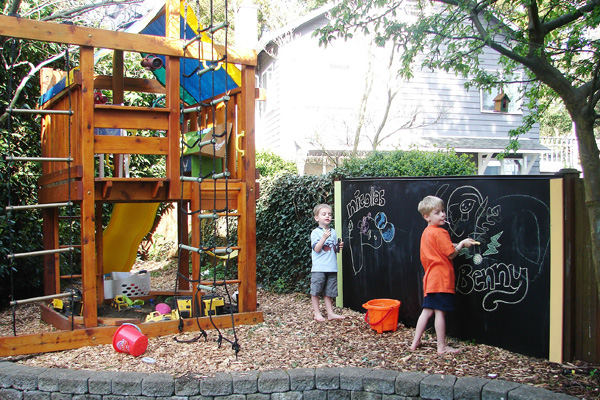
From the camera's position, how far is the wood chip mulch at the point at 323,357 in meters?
3.96

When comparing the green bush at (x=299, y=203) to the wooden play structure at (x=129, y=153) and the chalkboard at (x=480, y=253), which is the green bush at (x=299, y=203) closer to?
the chalkboard at (x=480, y=253)

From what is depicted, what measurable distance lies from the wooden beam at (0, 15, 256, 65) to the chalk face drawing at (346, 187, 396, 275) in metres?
2.06

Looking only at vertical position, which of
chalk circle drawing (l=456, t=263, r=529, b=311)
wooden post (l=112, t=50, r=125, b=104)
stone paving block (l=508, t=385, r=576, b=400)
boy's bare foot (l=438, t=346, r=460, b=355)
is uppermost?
wooden post (l=112, t=50, r=125, b=104)

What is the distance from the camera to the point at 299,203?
302 inches

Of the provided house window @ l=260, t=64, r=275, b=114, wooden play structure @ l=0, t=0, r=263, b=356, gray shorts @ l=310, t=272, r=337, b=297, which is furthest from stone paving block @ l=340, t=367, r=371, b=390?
house window @ l=260, t=64, r=275, b=114

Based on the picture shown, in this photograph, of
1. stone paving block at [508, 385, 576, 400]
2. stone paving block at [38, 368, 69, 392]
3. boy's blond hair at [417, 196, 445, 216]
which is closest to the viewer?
stone paving block at [508, 385, 576, 400]

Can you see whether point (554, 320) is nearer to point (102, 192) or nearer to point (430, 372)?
point (430, 372)

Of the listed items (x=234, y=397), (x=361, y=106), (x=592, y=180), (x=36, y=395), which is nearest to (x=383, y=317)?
(x=234, y=397)

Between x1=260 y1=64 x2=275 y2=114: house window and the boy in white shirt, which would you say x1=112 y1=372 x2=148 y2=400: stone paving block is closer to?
the boy in white shirt

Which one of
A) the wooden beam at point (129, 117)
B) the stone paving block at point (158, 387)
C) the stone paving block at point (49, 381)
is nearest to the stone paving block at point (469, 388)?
the stone paving block at point (158, 387)

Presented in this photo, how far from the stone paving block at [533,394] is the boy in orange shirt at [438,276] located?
1.02m

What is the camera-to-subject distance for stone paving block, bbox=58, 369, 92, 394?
4027mm

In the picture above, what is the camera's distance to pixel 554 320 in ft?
13.7

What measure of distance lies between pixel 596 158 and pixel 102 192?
Result: 446cm
